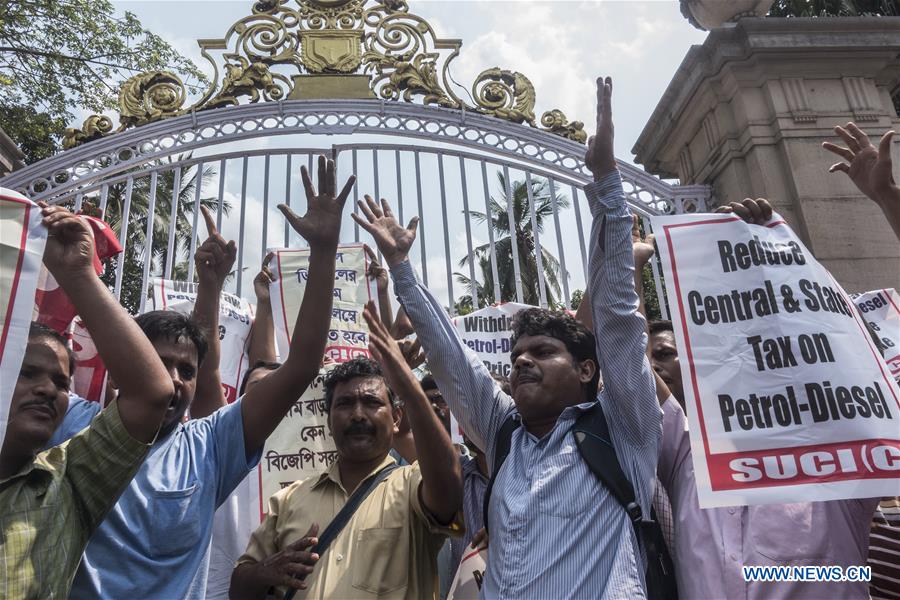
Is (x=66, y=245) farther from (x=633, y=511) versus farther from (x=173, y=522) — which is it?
(x=633, y=511)

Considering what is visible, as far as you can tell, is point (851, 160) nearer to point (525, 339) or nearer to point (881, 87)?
point (525, 339)

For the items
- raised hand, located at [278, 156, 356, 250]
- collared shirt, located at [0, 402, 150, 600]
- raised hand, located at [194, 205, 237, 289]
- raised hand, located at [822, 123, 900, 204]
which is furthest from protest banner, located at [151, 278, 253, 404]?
raised hand, located at [822, 123, 900, 204]

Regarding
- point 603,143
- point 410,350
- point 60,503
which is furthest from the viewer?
point 410,350

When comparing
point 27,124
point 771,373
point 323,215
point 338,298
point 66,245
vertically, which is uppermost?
point 27,124

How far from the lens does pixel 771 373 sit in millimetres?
1999

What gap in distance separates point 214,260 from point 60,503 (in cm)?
141

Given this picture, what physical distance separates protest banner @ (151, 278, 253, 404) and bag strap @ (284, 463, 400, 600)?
158 centimetres

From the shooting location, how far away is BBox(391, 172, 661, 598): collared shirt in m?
1.63

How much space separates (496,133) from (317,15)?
176 cm

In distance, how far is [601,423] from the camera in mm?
1868

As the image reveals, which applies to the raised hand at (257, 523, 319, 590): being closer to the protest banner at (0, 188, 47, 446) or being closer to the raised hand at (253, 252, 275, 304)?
the protest banner at (0, 188, 47, 446)

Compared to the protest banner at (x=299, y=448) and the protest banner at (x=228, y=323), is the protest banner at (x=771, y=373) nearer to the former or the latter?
the protest banner at (x=299, y=448)

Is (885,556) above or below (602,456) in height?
below

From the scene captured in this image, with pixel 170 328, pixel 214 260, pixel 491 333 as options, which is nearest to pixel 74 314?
pixel 214 260
